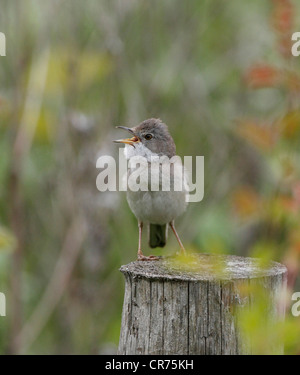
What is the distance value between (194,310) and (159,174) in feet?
6.44

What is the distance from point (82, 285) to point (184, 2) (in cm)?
325

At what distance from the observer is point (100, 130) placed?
6.68 meters

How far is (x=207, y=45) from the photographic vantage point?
8.47m

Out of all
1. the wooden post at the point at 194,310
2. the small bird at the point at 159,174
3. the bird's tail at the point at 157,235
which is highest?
the small bird at the point at 159,174

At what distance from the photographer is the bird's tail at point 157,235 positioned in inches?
225

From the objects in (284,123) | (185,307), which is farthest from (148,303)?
(284,123)

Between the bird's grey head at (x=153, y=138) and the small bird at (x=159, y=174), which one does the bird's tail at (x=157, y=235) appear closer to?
the small bird at (x=159, y=174)

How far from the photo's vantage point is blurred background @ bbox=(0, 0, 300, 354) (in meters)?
6.48

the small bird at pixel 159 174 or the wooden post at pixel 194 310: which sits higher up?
the small bird at pixel 159 174

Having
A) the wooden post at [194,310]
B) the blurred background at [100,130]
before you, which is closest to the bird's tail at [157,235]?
the blurred background at [100,130]

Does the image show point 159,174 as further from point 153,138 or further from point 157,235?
point 157,235

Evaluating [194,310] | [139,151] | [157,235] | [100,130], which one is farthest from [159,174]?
[194,310]

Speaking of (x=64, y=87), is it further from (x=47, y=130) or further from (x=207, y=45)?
(x=207, y=45)

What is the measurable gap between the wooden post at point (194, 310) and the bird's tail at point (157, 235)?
225cm
